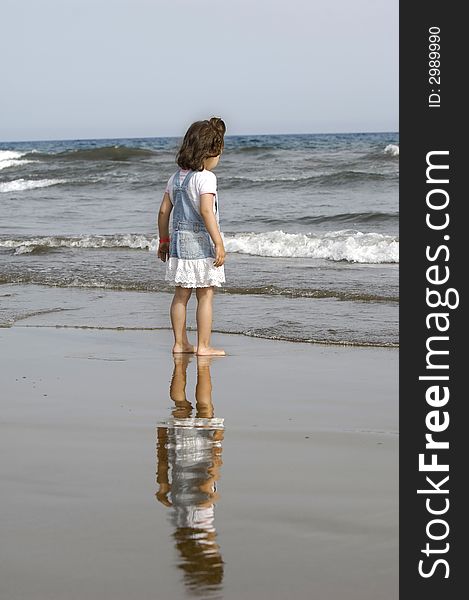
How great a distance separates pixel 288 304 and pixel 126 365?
8.52 feet

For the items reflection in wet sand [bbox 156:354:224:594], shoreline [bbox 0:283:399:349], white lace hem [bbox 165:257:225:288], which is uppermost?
white lace hem [bbox 165:257:225:288]

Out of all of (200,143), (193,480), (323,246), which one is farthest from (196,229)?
(323,246)

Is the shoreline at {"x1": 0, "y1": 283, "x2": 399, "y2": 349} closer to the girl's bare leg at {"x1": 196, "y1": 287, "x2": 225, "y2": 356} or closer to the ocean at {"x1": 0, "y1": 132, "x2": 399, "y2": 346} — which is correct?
the ocean at {"x1": 0, "y1": 132, "x2": 399, "y2": 346}

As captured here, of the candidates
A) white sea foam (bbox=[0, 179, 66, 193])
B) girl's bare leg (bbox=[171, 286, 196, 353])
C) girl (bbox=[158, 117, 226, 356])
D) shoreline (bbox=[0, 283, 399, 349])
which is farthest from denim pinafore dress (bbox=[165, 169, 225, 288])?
white sea foam (bbox=[0, 179, 66, 193])

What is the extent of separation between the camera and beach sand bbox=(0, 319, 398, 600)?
2783 mm

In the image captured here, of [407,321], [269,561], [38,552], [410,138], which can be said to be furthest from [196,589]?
[410,138]

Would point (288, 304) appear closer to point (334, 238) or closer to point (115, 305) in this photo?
point (115, 305)

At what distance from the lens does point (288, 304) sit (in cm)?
821

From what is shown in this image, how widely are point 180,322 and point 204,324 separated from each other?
0.54ft

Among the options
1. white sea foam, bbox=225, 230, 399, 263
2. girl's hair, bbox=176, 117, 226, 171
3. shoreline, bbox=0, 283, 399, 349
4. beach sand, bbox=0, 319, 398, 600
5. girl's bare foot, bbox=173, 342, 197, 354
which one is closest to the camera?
beach sand, bbox=0, 319, 398, 600

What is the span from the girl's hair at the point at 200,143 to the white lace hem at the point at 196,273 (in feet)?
2.05

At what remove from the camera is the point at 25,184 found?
85.9 ft

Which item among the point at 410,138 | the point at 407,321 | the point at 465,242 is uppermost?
the point at 410,138

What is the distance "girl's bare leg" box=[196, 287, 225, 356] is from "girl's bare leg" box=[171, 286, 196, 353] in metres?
0.10
